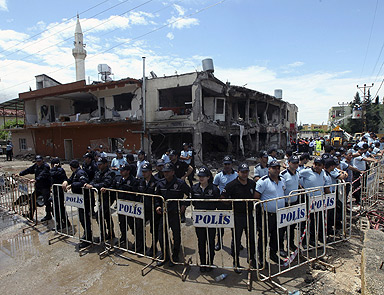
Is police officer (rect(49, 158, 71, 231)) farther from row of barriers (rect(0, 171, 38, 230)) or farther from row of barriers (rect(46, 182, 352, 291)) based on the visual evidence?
row of barriers (rect(0, 171, 38, 230))

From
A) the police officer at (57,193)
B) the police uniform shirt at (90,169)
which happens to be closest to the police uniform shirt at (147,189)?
the police officer at (57,193)

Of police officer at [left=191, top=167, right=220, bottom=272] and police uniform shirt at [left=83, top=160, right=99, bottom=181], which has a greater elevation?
police uniform shirt at [left=83, top=160, right=99, bottom=181]

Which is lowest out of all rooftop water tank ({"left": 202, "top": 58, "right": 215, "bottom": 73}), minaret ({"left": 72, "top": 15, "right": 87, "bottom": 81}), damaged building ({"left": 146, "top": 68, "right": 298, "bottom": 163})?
damaged building ({"left": 146, "top": 68, "right": 298, "bottom": 163})

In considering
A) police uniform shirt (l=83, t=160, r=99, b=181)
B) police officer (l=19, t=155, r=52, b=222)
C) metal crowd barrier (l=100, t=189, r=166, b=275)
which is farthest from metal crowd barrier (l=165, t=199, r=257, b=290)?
police officer (l=19, t=155, r=52, b=222)

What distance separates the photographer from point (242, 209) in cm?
367

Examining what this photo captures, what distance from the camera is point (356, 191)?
6637 millimetres

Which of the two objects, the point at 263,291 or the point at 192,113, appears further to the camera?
the point at 192,113

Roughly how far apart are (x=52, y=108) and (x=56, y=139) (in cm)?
346

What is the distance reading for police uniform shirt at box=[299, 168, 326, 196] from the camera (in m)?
4.60

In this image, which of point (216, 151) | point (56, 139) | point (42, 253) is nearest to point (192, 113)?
point (216, 151)

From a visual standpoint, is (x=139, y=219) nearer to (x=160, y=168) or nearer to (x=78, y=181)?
(x=160, y=168)

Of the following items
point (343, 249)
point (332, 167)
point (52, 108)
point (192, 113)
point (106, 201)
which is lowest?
point (343, 249)

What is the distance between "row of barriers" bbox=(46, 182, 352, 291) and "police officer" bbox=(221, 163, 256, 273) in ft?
0.05

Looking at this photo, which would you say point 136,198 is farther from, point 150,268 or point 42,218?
point 42,218
